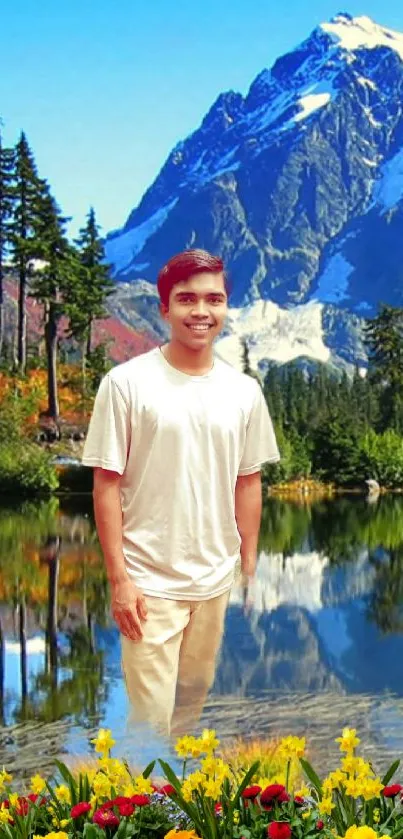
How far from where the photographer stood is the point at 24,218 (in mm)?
27172

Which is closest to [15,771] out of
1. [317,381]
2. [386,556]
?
[386,556]

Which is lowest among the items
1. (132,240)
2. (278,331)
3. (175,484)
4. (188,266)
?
(175,484)

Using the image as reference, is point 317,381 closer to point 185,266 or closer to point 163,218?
point 185,266

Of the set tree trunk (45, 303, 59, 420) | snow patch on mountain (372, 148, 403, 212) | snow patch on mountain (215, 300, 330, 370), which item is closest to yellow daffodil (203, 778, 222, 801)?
tree trunk (45, 303, 59, 420)

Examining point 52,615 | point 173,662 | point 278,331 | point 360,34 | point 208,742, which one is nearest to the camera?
point 208,742

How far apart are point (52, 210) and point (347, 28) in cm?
14248

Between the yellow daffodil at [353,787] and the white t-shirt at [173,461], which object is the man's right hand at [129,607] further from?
the yellow daffodil at [353,787]

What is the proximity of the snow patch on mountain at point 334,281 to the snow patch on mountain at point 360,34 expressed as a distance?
118 feet

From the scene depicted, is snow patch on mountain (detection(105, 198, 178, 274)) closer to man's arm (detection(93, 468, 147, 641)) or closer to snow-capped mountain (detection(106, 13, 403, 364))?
snow-capped mountain (detection(106, 13, 403, 364))

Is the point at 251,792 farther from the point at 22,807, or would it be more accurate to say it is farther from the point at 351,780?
the point at 22,807

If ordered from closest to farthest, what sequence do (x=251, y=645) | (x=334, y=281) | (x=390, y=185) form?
1. (x=251, y=645)
2. (x=334, y=281)
3. (x=390, y=185)

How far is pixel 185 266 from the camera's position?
6.71ft

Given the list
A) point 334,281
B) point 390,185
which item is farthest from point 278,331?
point 390,185

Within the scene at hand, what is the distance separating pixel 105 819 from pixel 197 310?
0.88 metres
